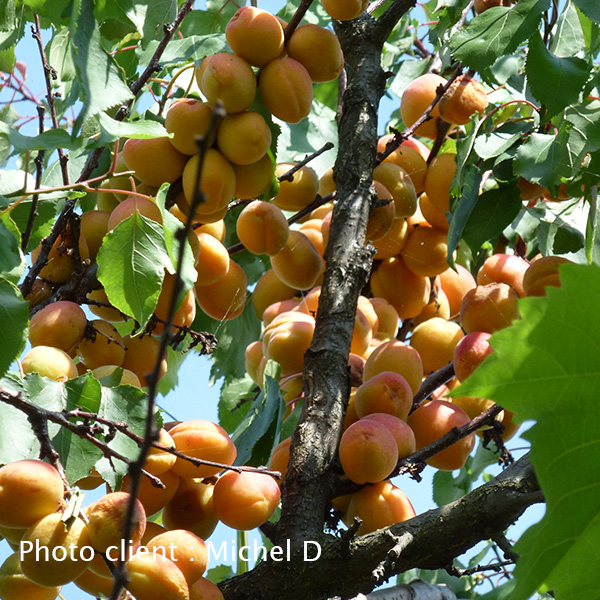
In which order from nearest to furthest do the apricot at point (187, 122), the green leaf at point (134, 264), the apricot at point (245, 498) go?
the apricot at point (245, 498) < the green leaf at point (134, 264) < the apricot at point (187, 122)

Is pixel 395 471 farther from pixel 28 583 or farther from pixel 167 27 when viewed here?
pixel 167 27

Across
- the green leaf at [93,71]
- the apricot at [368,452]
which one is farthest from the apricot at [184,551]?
the green leaf at [93,71]

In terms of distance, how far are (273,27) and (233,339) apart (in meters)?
1.16

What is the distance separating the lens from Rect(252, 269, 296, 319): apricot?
2.12m

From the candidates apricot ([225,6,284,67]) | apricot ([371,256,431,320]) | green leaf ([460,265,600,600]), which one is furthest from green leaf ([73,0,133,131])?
apricot ([371,256,431,320])

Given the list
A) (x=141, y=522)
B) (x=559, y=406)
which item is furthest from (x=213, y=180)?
(x=559, y=406)

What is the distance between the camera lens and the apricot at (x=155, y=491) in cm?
127

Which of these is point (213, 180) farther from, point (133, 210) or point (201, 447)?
point (201, 447)

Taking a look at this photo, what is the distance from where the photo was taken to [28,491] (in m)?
1.07

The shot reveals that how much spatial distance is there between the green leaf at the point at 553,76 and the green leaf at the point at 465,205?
12.1 inches

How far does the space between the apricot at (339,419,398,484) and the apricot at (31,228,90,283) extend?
2.18 feet

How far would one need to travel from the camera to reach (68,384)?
126 centimetres

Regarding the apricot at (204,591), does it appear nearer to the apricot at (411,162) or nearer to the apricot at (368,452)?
the apricot at (368,452)

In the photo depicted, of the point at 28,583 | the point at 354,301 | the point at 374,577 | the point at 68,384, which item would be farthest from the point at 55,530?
the point at 354,301
